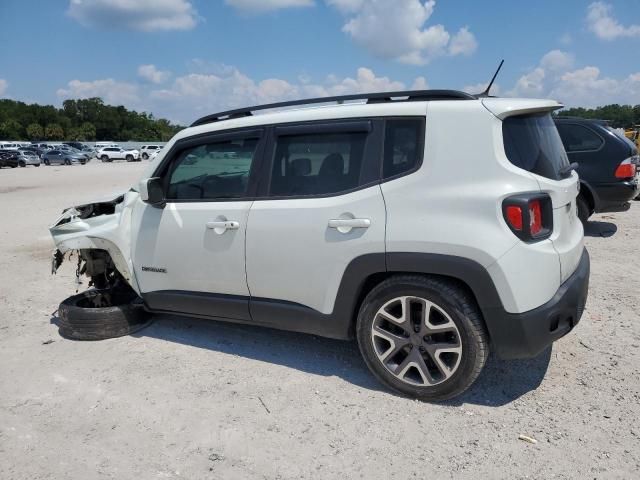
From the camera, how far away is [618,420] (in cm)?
289

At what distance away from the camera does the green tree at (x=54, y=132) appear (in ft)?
349

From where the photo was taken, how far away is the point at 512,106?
2930mm

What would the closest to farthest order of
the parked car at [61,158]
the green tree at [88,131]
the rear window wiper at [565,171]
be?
the rear window wiper at [565,171], the parked car at [61,158], the green tree at [88,131]

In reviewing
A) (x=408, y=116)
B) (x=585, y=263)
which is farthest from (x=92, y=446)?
(x=585, y=263)

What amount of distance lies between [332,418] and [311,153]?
1.75 m

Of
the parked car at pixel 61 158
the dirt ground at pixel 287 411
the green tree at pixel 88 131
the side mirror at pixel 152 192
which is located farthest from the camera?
the green tree at pixel 88 131

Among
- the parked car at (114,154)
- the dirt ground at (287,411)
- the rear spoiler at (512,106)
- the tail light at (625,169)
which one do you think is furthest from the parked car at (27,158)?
the rear spoiler at (512,106)

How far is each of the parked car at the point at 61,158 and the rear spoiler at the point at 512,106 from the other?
52.4 m

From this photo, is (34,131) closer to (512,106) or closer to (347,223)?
(347,223)

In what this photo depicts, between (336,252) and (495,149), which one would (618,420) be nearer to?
(495,149)

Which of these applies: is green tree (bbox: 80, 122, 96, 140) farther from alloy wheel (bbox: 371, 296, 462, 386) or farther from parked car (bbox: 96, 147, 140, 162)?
alloy wheel (bbox: 371, 296, 462, 386)

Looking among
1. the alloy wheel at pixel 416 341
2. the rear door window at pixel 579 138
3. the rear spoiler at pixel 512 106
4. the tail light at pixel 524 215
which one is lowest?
the alloy wheel at pixel 416 341

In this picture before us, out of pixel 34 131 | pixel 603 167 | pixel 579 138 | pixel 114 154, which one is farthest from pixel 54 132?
pixel 603 167

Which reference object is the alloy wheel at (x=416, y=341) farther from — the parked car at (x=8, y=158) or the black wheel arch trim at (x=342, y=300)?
the parked car at (x=8, y=158)
